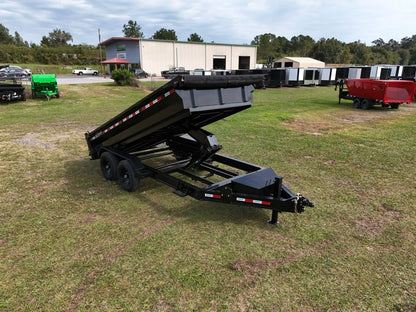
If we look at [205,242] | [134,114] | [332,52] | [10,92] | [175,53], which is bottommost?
[205,242]

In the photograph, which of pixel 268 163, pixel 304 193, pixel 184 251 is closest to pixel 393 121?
pixel 268 163

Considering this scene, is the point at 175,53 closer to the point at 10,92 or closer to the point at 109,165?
the point at 10,92

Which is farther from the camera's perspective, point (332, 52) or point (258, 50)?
point (258, 50)

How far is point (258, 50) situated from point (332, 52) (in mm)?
26578

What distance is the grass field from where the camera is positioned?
9.19ft

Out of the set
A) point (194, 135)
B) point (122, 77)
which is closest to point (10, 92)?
point (122, 77)

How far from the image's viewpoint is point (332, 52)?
92.4 meters

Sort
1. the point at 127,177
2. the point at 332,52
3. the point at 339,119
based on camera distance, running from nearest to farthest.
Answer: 1. the point at 127,177
2. the point at 339,119
3. the point at 332,52

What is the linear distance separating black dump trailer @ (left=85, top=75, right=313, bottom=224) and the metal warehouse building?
148 ft

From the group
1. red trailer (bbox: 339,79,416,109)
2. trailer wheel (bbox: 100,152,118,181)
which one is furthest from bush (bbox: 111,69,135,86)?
trailer wheel (bbox: 100,152,118,181)

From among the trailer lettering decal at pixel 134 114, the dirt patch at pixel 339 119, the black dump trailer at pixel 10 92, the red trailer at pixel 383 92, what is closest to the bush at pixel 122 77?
the black dump trailer at pixel 10 92

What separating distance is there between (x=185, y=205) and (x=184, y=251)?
1.25 meters

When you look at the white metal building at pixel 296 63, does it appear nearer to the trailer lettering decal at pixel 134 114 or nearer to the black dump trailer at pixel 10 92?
the black dump trailer at pixel 10 92

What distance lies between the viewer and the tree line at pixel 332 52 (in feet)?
304
